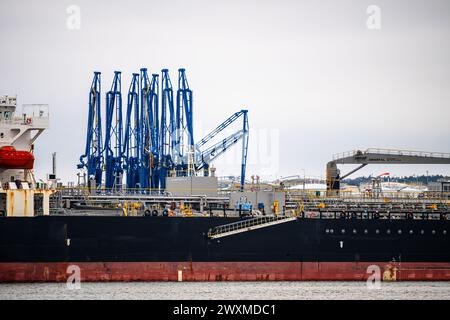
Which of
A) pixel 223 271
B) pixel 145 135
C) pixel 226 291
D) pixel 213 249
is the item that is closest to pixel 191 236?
pixel 213 249

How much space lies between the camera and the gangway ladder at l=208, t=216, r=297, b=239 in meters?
61.4

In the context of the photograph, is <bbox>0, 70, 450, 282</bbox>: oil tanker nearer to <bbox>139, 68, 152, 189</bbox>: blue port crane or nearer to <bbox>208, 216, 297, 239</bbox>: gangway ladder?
<bbox>208, 216, 297, 239</bbox>: gangway ladder

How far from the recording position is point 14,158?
61.6m

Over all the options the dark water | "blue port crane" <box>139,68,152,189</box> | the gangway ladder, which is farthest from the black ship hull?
"blue port crane" <box>139,68,152,189</box>

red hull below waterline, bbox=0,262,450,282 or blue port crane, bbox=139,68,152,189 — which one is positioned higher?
blue port crane, bbox=139,68,152,189

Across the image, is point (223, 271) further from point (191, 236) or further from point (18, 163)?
point (18, 163)

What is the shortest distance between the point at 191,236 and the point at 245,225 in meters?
3.90

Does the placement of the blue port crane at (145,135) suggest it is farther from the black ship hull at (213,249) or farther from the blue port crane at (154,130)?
the black ship hull at (213,249)

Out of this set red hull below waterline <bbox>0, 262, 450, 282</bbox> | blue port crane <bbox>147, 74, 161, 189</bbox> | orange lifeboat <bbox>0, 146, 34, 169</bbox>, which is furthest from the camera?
blue port crane <bbox>147, 74, 161, 189</bbox>

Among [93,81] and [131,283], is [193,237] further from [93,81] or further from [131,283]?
[93,81]

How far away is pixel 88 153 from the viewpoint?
3250 inches

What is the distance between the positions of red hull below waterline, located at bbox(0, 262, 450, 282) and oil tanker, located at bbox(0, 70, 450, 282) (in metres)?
0.07

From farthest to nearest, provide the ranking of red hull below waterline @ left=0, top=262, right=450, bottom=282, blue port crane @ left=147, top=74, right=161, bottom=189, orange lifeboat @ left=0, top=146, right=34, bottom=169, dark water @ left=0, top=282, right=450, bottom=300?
blue port crane @ left=147, top=74, right=161, bottom=189, orange lifeboat @ left=0, top=146, right=34, bottom=169, red hull below waterline @ left=0, top=262, right=450, bottom=282, dark water @ left=0, top=282, right=450, bottom=300

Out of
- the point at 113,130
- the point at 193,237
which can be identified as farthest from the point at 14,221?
the point at 113,130
